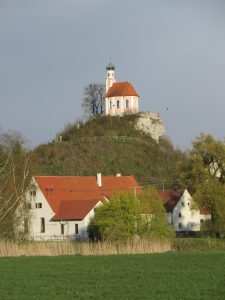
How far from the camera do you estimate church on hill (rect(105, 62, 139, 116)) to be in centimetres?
11988

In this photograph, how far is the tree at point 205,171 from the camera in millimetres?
73375

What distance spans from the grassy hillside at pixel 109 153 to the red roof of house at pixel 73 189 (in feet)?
61.7

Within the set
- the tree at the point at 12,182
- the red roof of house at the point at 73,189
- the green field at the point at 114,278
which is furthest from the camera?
the red roof of house at the point at 73,189

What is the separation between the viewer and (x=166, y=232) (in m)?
60.4

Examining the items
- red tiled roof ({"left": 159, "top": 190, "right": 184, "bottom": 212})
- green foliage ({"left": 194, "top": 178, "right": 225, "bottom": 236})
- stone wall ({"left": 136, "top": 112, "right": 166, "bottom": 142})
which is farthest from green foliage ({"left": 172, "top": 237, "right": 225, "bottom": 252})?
stone wall ({"left": 136, "top": 112, "right": 166, "bottom": 142})

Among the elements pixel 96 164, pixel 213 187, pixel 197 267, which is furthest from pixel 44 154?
pixel 197 267

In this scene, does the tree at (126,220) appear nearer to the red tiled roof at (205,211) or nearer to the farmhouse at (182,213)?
the red tiled roof at (205,211)

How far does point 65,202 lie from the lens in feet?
254

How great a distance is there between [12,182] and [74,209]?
27.8ft

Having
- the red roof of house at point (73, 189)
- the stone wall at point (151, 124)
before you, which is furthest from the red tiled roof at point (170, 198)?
the stone wall at point (151, 124)

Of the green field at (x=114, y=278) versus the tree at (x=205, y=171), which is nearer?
the green field at (x=114, y=278)

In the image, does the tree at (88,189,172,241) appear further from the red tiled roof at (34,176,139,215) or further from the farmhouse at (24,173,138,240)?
the red tiled roof at (34,176,139,215)

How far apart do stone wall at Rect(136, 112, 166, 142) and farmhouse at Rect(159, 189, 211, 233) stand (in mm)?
34922

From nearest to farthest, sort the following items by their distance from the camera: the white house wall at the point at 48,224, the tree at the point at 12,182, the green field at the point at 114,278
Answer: the green field at the point at 114,278 → the tree at the point at 12,182 → the white house wall at the point at 48,224
